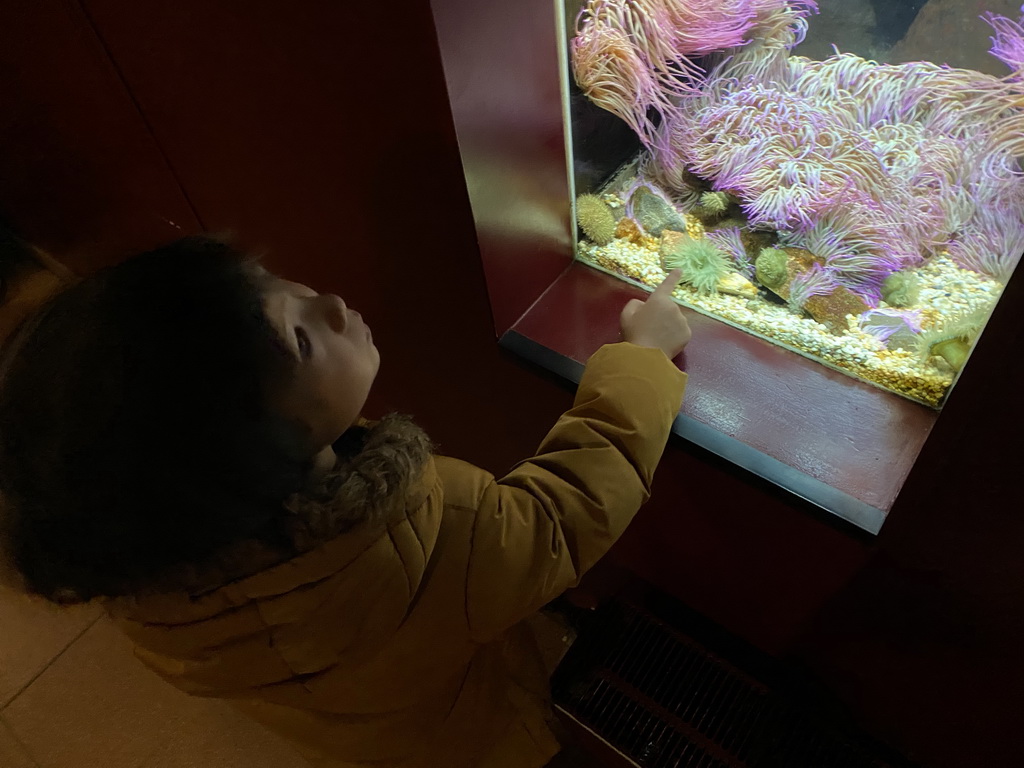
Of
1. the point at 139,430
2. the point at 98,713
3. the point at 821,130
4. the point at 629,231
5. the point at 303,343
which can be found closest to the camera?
the point at 139,430

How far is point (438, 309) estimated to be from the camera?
108 cm

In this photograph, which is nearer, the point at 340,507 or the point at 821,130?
the point at 340,507

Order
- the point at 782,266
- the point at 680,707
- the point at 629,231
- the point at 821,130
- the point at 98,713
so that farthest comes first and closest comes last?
1. the point at 98,713
2. the point at 680,707
3. the point at 629,231
4. the point at 782,266
5. the point at 821,130

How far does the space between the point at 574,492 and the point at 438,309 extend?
42 cm

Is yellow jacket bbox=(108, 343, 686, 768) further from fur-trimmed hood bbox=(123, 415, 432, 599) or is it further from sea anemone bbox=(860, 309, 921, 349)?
sea anemone bbox=(860, 309, 921, 349)

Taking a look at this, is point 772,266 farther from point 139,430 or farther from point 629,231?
point 139,430

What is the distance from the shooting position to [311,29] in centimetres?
78

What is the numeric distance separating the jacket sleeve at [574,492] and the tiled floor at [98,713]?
85cm

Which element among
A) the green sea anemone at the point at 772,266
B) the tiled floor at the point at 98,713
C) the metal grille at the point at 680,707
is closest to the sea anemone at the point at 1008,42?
the green sea anemone at the point at 772,266

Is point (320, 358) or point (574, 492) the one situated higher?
point (320, 358)

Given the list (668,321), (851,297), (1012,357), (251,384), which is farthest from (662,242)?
(251,384)

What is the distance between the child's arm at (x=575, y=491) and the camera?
750 millimetres

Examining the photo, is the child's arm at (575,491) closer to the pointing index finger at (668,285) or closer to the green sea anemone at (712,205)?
the pointing index finger at (668,285)

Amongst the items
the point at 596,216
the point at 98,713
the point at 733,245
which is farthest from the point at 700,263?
the point at 98,713
